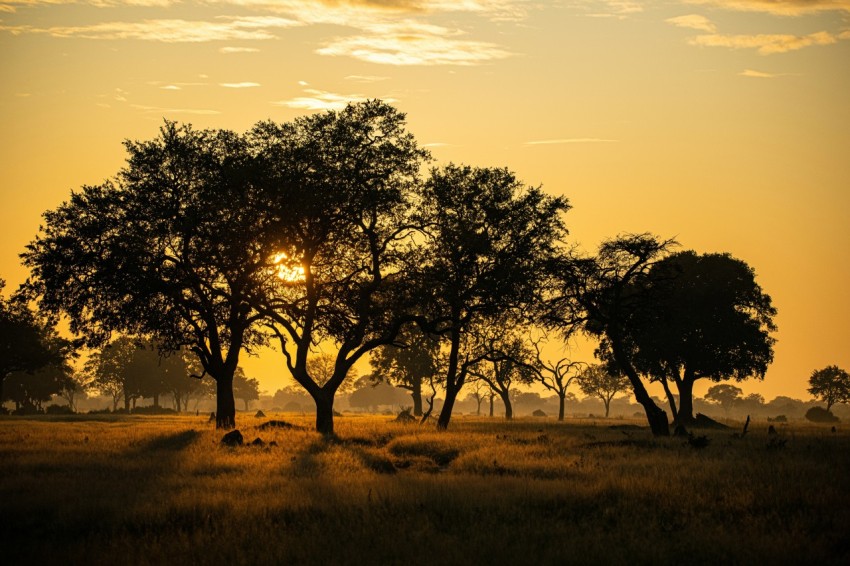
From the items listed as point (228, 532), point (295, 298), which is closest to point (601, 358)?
point (295, 298)

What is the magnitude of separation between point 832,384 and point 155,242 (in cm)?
11533

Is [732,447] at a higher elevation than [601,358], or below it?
below

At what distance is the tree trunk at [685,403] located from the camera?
2329 inches

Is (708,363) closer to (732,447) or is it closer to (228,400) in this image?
(732,447)

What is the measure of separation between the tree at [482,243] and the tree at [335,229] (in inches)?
82.7

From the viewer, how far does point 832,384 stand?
11912 centimetres

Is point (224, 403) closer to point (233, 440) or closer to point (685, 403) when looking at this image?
point (233, 440)

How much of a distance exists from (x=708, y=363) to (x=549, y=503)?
4864 centimetres

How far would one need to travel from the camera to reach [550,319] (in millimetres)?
41656

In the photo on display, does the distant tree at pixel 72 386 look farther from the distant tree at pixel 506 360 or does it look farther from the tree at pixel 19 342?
the distant tree at pixel 506 360

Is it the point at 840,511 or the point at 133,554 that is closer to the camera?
the point at 133,554

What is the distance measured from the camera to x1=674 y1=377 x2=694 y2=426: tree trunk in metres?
59.2

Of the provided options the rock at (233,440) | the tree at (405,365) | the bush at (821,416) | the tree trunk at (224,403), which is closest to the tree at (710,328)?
the tree at (405,365)

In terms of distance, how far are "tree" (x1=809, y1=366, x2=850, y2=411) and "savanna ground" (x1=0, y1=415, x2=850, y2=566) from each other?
354ft
